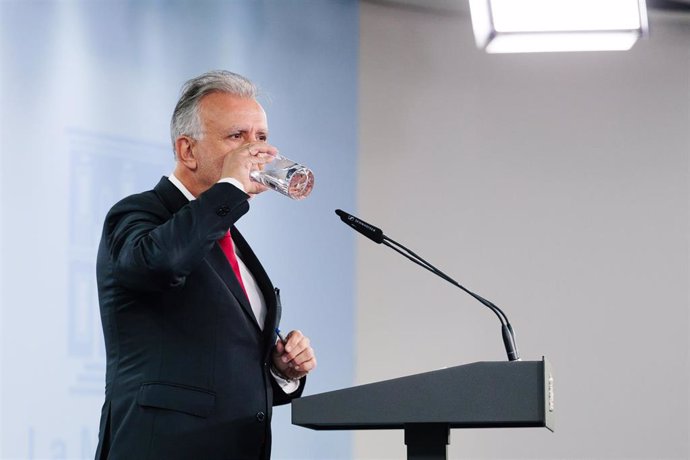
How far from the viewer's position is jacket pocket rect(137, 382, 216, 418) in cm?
182

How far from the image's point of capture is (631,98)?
4438 mm

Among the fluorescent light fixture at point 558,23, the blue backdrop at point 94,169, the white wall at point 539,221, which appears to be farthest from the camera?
the white wall at point 539,221

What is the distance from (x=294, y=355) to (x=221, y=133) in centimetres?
50

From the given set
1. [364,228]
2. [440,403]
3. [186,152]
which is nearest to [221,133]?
[186,152]

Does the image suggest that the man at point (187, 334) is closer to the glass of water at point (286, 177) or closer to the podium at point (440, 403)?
the glass of water at point (286, 177)

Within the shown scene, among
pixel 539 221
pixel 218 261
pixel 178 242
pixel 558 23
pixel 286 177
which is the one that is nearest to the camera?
pixel 178 242

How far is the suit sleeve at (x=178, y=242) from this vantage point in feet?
5.74

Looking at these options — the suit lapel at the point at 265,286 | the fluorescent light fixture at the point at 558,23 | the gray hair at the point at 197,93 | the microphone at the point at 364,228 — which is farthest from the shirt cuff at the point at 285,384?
the fluorescent light fixture at the point at 558,23

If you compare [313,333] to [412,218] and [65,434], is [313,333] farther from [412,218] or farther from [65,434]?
[65,434]

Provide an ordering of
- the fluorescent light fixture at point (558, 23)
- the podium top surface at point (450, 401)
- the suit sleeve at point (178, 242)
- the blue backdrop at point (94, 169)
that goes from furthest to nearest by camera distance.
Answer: the blue backdrop at point (94, 169) < the fluorescent light fixture at point (558, 23) < the suit sleeve at point (178, 242) < the podium top surface at point (450, 401)

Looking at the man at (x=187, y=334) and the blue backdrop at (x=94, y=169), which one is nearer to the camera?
the man at (x=187, y=334)

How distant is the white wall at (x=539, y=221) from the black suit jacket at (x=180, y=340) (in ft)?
8.23

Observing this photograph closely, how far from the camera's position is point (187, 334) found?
1887mm

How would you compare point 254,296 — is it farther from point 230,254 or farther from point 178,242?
point 178,242
